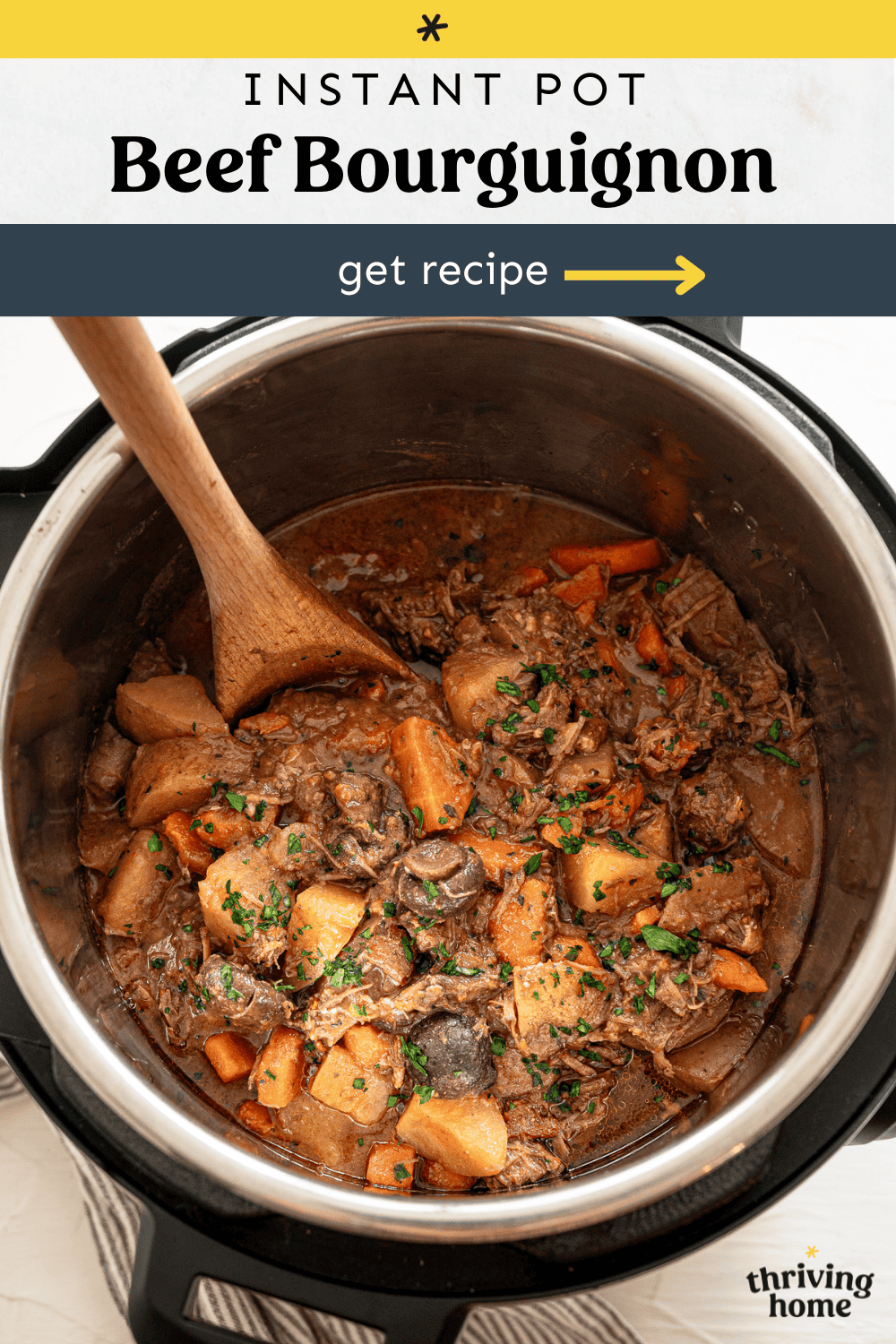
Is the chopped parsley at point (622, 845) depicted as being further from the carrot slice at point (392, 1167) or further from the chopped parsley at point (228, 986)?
the chopped parsley at point (228, 986)

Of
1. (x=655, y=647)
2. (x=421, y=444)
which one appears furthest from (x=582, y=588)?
(x=421, y=444)

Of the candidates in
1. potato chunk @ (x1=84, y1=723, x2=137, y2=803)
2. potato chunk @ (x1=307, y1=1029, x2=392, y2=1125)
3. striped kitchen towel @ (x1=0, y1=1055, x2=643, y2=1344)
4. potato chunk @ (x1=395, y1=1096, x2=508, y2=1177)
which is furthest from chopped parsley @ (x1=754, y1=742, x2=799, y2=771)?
potato chunk @ (x1=84, y1=723, x2=137, y2=803)

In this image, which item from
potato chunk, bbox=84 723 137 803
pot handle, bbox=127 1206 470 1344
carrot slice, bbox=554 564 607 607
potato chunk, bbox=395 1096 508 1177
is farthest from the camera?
carrot slice, bbox=554 564 607 607

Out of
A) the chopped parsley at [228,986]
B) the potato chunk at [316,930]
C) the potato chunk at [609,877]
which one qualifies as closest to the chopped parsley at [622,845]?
the potato chunk at [609,877]

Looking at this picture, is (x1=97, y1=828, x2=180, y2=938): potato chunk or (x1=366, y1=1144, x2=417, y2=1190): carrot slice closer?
(x1=366, y1=1144, x2=417, y2=1190): carrot slice

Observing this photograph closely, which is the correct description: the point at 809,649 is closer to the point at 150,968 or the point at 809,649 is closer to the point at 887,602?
the point at 887,602

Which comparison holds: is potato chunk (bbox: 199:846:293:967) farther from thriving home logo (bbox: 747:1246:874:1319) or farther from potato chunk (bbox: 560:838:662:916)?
thriving home logo (bbox: 747:1246:874:1319)
